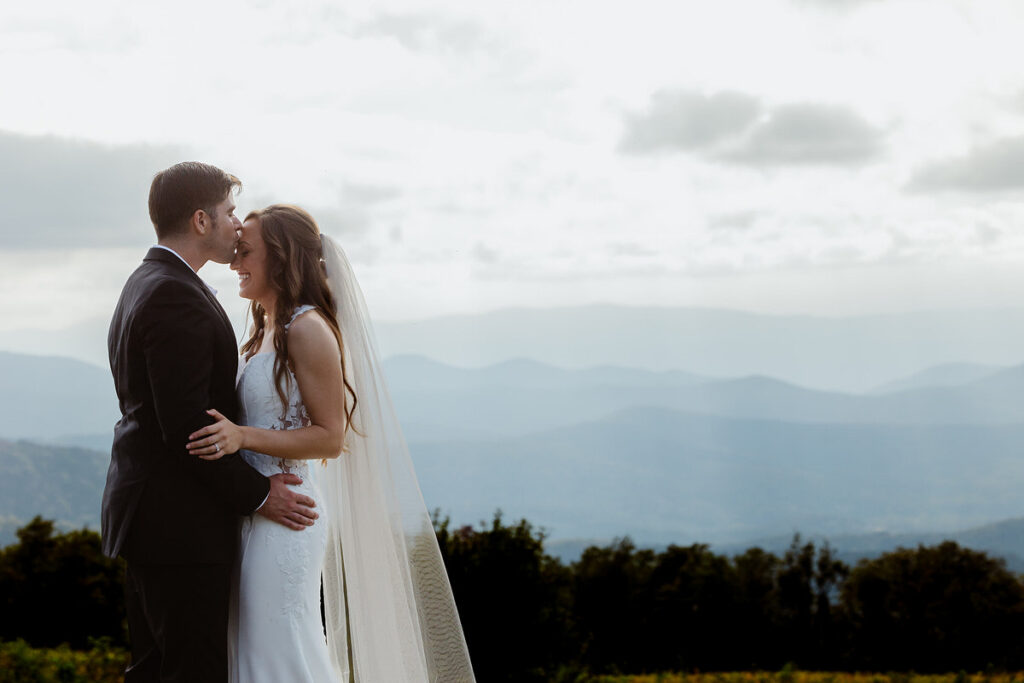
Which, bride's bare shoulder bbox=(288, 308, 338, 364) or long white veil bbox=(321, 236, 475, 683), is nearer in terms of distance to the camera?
bride's bare shoulder bbox=(288, 308, 338, 364)

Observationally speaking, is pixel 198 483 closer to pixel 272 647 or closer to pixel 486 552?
pixel 272 647

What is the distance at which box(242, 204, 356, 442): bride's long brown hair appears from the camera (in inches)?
164

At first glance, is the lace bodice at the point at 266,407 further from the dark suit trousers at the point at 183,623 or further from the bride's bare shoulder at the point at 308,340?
the dark suit trousers at the point at 183,623

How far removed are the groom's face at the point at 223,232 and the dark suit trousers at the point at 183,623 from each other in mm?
1246

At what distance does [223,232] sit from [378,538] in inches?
59.4

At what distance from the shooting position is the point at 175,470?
12.2ft

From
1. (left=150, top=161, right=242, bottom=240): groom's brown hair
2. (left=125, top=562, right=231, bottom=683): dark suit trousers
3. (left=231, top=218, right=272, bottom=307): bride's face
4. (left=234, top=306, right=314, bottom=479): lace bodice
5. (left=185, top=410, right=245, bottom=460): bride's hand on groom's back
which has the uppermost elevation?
(left=150, top=161, right=242, bottom=240): groom's brown hair

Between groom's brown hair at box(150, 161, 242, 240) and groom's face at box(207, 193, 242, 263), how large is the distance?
0.03 metres

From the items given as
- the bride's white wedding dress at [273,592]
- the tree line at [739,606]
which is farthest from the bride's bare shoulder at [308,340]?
the tree line at [739,606]

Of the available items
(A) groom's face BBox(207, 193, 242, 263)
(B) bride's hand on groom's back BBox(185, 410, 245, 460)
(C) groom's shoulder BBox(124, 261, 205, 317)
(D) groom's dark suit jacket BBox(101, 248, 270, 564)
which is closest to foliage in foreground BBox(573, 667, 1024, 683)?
(D) groom's dark suit jacket BBox(101, 248, 270, 564)

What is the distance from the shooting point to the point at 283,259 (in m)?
4.18

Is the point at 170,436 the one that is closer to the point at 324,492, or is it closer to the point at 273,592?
the point at 273,592

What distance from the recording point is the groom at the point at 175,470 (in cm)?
367

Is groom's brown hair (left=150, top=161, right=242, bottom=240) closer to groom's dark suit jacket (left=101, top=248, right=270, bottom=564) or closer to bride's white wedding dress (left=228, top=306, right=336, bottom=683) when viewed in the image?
groom's dark suit jacket (left=101, top=248, right=270, bottom=564)
